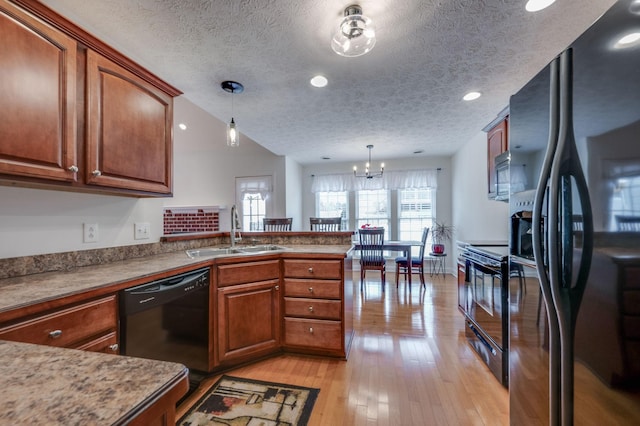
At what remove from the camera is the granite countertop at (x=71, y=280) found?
36.9 inches

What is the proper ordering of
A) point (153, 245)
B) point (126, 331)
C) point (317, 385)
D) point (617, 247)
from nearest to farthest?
point (617, 247) < point (126, 331) < point (317, 385) < point (153, 245)

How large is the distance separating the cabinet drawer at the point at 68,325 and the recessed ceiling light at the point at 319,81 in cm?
213

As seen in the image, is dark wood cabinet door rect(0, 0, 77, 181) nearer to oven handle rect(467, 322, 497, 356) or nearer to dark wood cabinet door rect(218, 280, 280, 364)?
dark wood cabinet door rect(218, 280, 280, 364)

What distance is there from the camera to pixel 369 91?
2.53 m

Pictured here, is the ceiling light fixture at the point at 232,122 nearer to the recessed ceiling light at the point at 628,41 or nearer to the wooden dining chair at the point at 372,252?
the recessed ceiling light at the point at 628,41

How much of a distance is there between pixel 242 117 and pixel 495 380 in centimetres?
344

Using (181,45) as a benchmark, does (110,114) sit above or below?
below

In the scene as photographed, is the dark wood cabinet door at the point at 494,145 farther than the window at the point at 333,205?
No

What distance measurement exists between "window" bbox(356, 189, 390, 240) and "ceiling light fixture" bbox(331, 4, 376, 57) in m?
4.18

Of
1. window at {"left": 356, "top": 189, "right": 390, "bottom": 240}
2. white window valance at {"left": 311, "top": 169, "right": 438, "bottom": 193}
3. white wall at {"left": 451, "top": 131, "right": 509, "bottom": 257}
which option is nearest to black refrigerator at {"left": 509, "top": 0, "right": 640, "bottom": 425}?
white wall at {"left": 451, "top": 131, "right": 509, "bottom": 257}

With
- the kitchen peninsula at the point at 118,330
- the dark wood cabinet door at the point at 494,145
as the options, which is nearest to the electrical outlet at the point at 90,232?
the kitchen peninsula at the point at 118,330

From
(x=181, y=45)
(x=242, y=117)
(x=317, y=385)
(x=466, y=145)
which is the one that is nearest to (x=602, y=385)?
(x=317, y=385)

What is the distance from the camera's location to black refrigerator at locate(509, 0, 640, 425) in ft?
2.18

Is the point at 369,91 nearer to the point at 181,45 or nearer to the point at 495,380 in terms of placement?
the point at 181,45
